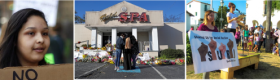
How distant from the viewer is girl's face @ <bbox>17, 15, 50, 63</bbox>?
4.09 ft

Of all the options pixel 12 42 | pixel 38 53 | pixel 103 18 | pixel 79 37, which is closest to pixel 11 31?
pixel 12 42

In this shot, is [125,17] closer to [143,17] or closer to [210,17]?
[143,17]

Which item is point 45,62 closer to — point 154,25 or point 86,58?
point 86,58

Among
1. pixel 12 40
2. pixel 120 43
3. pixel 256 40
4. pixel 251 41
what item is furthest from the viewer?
pixel 251 41

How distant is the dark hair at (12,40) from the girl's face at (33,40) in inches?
1.1

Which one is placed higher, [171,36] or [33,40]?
[171,36]

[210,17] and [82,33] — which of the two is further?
[82,33]

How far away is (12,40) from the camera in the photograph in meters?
1.21

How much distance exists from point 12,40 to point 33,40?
0.48 ft

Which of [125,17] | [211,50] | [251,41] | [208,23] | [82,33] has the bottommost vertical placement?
[211,50]

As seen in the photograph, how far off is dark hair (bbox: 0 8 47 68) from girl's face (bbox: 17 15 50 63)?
28 mm

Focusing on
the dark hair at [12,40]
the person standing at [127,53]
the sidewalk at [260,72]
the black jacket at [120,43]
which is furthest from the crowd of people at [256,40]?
the dark hair at [12,40]

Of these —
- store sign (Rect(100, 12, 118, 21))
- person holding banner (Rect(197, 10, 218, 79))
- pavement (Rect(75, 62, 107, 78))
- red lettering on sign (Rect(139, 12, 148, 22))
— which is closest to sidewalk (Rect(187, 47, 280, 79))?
person holding banner (Rect(197, 10, 218, 79))

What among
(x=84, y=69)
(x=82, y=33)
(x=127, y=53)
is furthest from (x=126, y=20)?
A: (x=84, y=69)
